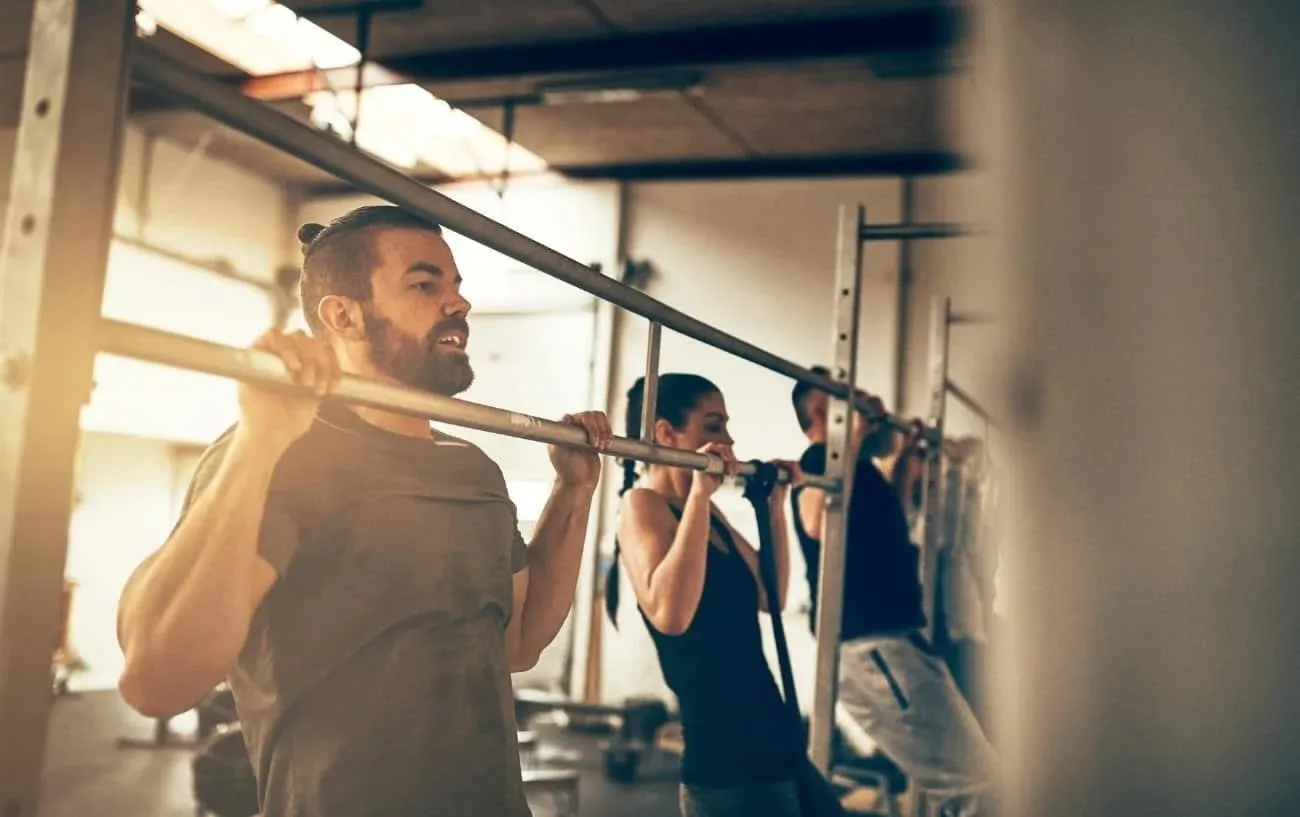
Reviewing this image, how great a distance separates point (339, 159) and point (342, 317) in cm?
47

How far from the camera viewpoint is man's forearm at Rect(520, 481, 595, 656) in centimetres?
147

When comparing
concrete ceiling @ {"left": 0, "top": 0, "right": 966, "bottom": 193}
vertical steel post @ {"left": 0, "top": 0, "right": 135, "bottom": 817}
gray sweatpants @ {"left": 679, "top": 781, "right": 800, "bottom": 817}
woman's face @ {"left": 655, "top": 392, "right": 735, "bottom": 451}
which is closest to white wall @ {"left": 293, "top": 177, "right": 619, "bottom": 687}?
concrete ceiling @ {"left": 0, "top": 0, "right": 966, "bottom": 193}

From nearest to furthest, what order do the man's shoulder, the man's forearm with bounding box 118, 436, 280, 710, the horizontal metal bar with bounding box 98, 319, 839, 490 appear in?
1. the horizontal metal bar with bounding box 98, 319, 839, 490
2. the man's forearm with bounding box 118, 436, 280, 710
3. the man's shoulder

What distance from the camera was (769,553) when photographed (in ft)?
7.06

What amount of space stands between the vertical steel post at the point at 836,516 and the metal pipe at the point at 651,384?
788mm

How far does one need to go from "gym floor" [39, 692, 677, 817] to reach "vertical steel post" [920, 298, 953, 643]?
1.48m

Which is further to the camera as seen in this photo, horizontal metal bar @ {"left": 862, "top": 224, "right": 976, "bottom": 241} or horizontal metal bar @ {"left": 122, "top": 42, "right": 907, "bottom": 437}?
horizontal metal bar @ {"left": 862, "top": 224, "right": 976, "bottom": 241}

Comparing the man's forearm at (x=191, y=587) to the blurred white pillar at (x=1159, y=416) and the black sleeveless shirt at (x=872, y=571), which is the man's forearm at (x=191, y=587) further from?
the black sleeveless shirt at (x=872, y=571)

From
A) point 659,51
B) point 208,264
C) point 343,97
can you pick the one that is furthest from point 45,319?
point 208,264

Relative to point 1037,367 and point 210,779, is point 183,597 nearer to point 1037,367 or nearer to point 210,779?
point 1037,367

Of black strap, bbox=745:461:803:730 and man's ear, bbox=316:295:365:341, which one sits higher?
man's ear, bbox=316:295:365:341

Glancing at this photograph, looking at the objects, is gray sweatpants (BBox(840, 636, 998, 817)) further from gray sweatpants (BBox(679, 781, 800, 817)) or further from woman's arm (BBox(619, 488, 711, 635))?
woman's arm (BBox(619, 488, 711, 635))

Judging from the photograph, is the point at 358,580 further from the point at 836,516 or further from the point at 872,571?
the point at 872,571

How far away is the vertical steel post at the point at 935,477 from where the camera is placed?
3.59 m
